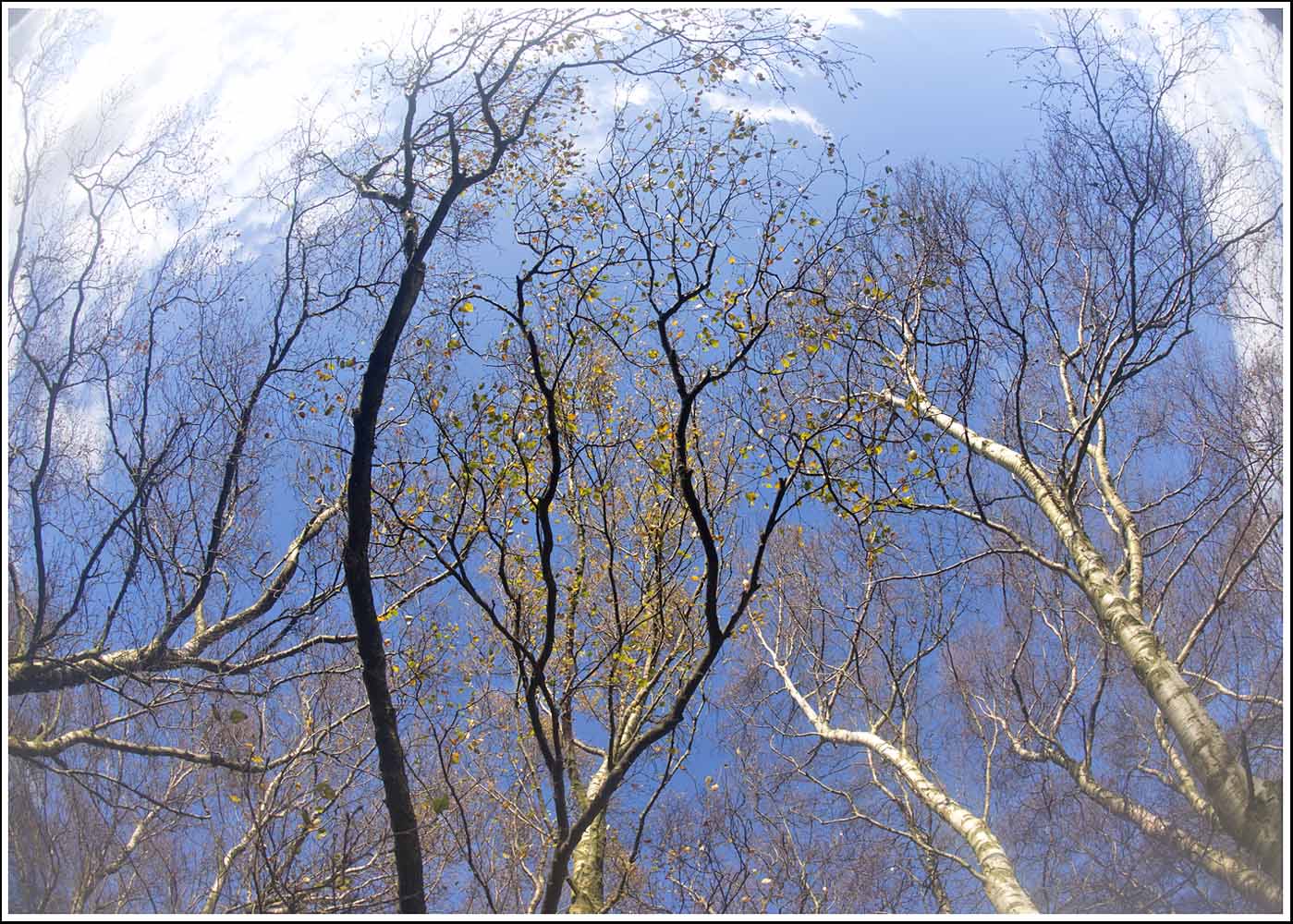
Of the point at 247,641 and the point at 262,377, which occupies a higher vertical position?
the point at 262,377

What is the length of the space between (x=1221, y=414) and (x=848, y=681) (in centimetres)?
485

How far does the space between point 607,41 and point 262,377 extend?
4421mm

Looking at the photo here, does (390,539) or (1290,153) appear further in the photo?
(390,539)

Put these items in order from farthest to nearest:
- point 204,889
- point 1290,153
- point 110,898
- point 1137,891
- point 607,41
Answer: point 204,889 → point 110,898 → point 1137,891 → point 607,41 → point 1290,153

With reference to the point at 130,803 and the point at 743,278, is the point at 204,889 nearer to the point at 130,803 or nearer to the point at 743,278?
the point at 130,803

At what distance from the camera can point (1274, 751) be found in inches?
219

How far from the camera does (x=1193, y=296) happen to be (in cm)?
689

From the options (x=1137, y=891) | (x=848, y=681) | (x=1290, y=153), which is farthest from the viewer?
(x=848, y=681)

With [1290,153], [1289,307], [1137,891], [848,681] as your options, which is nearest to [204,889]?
[848,681]

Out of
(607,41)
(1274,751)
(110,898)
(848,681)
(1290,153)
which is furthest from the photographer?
(848,681)

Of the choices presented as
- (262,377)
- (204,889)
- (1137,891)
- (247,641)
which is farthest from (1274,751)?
(204,889)

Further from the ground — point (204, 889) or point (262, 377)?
point (262, 377)

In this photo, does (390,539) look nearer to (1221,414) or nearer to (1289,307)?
(1289,307)

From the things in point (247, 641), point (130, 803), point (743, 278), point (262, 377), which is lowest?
point (130, 803)
